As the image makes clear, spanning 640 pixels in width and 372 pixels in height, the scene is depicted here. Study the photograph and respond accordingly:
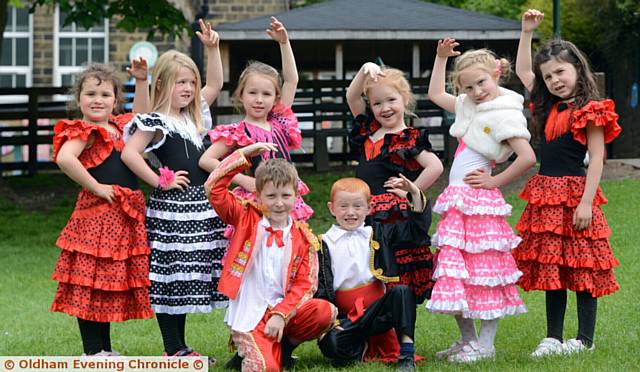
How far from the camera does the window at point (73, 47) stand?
2106 cm

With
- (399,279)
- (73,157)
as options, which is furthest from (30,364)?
(399,279)

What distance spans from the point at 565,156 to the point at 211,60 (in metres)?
1.99

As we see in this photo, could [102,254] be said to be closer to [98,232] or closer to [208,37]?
[98,232]

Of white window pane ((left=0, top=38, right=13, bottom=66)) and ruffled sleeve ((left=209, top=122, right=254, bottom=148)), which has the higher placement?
white window pane ((left=0, top=38, right=13, bottom=66))

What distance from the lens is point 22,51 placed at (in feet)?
70.2

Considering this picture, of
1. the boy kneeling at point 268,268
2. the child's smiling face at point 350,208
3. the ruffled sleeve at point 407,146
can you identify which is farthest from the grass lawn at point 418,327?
the ruffled sleeve at point 407,146

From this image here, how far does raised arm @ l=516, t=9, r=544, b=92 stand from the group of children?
2 cm

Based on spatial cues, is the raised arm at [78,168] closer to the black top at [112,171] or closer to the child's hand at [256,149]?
the black top at [112,171]

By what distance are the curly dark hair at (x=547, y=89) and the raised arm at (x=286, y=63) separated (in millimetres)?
1317

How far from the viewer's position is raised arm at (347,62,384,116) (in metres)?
5.32

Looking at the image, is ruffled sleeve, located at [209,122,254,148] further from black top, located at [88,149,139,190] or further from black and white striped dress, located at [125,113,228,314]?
black top, located at [88,149,139,190]

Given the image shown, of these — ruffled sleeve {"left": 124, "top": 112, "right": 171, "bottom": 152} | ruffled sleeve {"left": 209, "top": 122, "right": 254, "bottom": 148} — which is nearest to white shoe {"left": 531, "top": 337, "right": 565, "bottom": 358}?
ruffled sleeve {"left": 209, "top": 122, "right": 254, "bottom": 148}

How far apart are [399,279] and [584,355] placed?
1008mm

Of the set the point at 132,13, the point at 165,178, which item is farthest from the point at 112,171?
the point at 132,13
